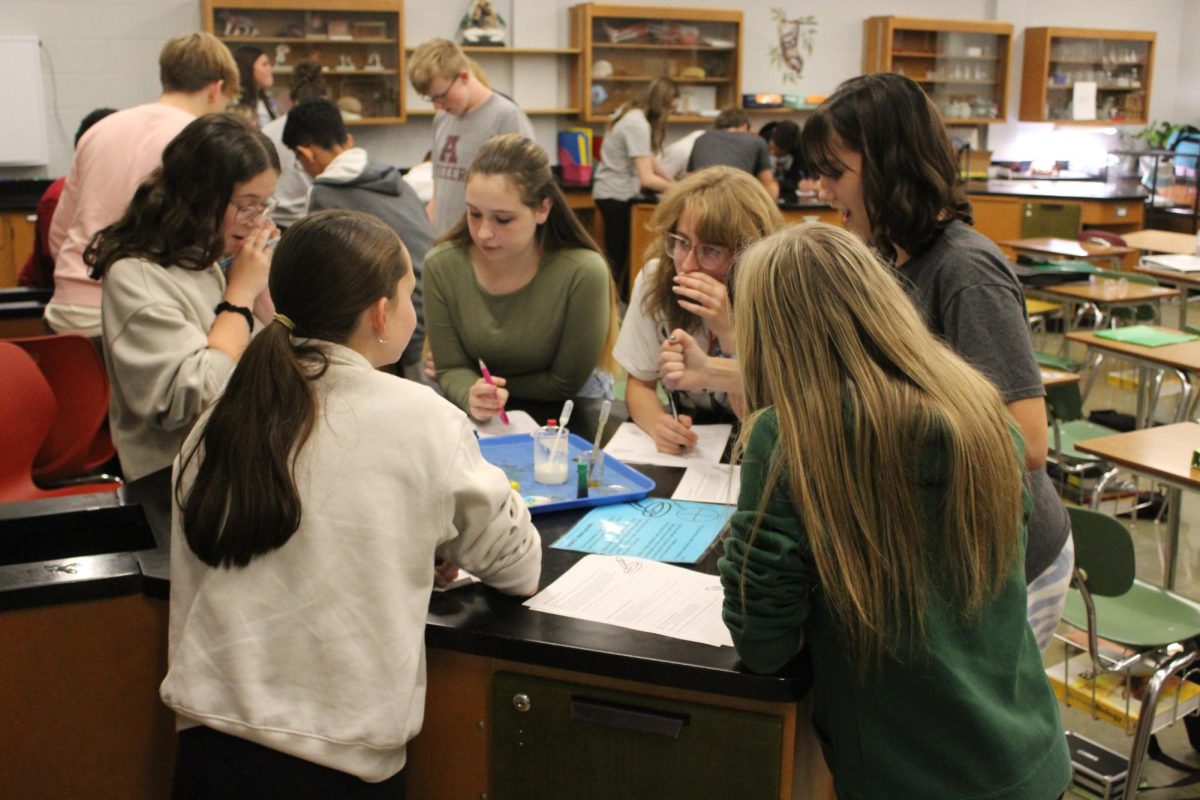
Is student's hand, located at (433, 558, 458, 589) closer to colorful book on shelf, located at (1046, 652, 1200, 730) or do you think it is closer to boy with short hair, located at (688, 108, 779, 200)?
colorful book on shelf, located at (1046, 652, 1200, 730)

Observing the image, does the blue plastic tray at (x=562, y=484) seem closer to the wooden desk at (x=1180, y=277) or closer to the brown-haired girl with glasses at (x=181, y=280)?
the brown-haired girl with glasses at (x=181, y=280)

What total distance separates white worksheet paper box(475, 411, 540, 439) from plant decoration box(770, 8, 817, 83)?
7709 mm

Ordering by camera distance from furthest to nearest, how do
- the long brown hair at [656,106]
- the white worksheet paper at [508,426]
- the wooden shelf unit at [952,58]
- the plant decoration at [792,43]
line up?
the wooden shelf unit at [952,58]
the plant decoration at [792,43]
the long brown hair at [656,106]
the white worksheet paper at [508,426]

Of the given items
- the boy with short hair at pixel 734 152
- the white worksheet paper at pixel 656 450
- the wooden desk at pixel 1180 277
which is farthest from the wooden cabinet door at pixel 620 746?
the boy with short hair at pixel 734 152

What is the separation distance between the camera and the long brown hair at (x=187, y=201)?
2055mm

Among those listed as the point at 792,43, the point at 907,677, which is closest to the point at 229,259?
the point at 907,677

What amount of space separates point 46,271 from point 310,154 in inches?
42.3

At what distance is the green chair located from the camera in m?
2.27

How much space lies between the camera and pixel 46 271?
4.09 metres

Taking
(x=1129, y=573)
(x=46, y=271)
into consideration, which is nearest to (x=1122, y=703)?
(x=1129, y=573)

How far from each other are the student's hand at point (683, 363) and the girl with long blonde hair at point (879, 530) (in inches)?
30.6

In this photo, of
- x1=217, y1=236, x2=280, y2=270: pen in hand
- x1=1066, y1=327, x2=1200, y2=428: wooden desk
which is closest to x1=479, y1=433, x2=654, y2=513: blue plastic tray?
x1=217, y1=236, x2=280, y2=270: pen in hand

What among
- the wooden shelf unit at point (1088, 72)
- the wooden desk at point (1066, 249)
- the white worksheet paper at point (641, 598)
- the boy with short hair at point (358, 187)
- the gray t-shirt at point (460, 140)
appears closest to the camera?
the white worksheet paper at point (641, 598)

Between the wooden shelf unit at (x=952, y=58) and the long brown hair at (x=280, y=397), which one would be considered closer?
the long brown hair at (x=280, y=397)
